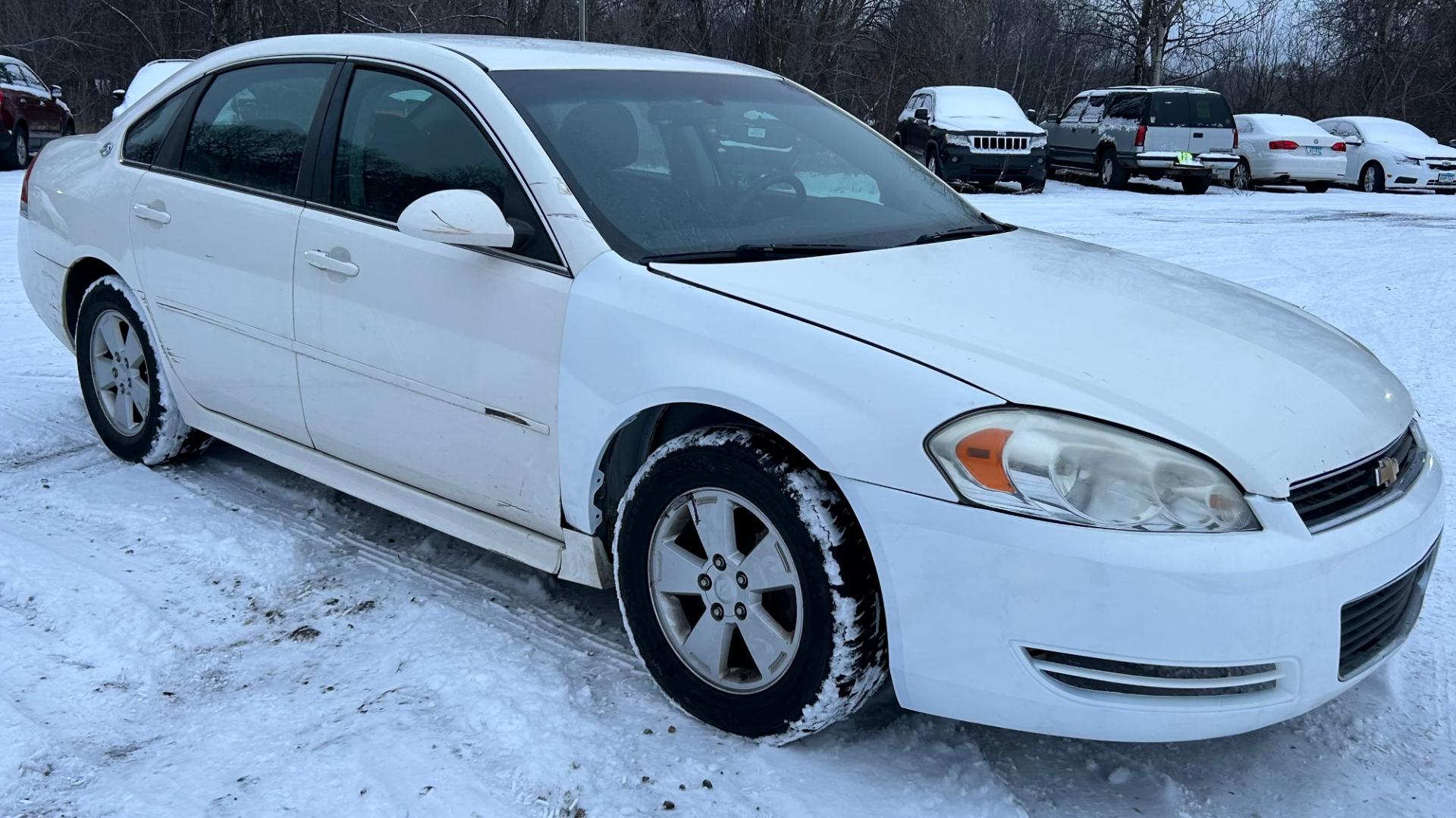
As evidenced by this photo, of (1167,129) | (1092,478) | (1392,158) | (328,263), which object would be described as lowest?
(1092,478)

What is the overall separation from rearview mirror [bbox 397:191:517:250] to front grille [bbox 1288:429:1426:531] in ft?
6.05

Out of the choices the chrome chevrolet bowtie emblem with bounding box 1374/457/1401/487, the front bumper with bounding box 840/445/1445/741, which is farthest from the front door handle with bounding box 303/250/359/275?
the chrome chevrolet bowtie emblem with bounding box 1374/457/1401/487

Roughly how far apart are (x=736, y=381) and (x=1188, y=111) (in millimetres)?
18839

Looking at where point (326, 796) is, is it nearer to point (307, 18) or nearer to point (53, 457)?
point (53, 457)

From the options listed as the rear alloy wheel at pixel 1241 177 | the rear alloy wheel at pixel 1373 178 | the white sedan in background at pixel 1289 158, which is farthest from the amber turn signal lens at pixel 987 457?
the rear alloy wheel at pixel 1373 178

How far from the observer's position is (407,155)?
137 inches

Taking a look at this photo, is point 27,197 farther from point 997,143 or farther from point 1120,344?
point 997,143

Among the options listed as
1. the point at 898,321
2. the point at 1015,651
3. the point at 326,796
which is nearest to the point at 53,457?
the point at 326,796

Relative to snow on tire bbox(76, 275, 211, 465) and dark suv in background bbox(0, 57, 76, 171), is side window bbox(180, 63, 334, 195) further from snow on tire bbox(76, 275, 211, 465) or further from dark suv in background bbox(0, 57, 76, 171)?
dark suv in background bbox(0, 57, 76, 171)

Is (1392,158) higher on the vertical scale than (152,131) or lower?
lower

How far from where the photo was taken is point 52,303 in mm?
4820

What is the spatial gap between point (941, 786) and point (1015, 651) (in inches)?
17.3

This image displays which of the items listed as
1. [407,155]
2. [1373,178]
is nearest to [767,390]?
[407,155]

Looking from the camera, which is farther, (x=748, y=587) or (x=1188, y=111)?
(x=1188, y=111)
